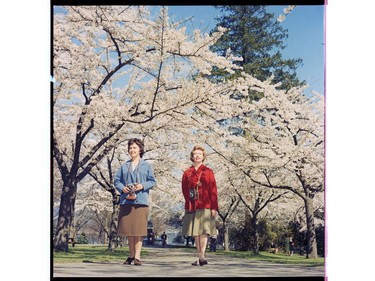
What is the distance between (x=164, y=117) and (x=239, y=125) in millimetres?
783

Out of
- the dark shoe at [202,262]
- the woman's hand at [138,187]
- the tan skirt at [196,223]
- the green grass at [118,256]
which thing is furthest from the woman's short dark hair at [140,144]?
the dark shoe at [202,262]

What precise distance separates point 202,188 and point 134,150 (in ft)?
2.61

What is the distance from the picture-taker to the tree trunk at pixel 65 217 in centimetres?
630

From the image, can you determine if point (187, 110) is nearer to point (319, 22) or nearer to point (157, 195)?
point (157, 195)

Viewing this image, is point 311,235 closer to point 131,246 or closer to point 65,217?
point 131,246

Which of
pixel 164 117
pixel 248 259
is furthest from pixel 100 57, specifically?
pixel 248 259

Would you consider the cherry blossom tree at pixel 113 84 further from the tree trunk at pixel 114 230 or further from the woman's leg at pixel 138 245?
the woman's leg at pixel 138 245

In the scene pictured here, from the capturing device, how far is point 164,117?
6.41m

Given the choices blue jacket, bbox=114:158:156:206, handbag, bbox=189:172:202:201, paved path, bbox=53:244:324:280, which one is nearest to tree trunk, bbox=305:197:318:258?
paved path, bbox=53:244:324:280

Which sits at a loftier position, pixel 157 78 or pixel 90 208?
pixel 157 78

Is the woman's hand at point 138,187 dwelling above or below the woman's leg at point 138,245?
above

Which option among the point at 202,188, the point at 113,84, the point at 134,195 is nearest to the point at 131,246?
the point at 134,195

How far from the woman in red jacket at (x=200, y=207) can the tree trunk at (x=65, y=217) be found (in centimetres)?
114

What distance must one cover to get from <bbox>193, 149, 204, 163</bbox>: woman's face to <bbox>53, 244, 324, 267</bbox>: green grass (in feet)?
2.93
